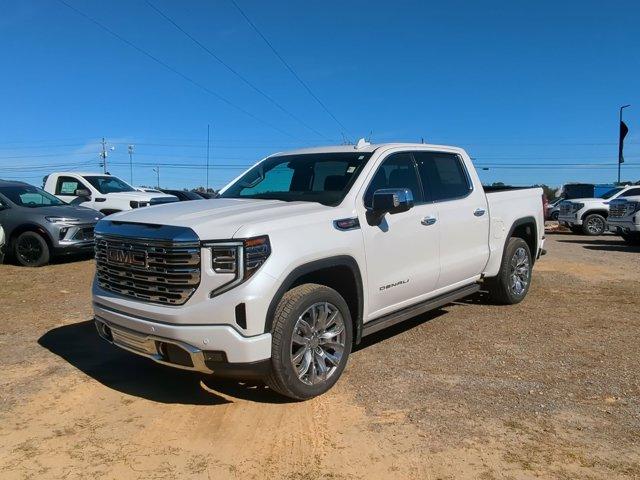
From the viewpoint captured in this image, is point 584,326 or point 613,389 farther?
point 584,326

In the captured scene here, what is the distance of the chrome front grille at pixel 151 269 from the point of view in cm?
375

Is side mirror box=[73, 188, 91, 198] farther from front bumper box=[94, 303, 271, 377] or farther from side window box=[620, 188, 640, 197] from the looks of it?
side window box=[620, 188, 640, 197]

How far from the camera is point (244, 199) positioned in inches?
202

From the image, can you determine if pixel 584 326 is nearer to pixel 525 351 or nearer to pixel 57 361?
pixel 525 351

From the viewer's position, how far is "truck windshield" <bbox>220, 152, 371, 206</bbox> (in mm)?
4875

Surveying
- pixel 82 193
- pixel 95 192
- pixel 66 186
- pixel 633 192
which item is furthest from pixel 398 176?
pixel 633 192

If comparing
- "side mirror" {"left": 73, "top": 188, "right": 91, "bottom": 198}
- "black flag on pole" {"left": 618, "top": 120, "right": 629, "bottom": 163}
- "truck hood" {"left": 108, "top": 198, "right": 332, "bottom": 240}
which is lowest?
"truck hood" {"left": 108, "top": 198, "right": 332, "bottom": 240}

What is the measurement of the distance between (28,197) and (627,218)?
14847 mm

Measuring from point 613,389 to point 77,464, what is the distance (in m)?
3.87

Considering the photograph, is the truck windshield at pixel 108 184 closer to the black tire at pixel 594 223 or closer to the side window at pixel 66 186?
the side window at pixel 66 186

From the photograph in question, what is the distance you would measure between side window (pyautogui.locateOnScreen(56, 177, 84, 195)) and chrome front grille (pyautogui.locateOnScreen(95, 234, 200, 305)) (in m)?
11.1

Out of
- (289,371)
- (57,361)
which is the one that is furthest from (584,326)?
(57,361)

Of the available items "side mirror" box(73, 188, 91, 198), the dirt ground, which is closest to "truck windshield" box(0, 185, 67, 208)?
"side mirror" box(73, 188, 91, 198)

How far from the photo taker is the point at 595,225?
20.7 meters
